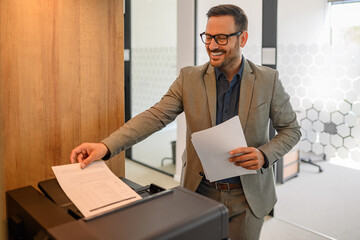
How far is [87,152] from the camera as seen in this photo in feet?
4.32

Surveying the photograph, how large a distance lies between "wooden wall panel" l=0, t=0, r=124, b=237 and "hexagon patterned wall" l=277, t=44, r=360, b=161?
1751mm

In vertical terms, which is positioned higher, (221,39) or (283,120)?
(221,39)

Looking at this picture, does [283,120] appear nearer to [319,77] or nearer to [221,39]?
[221,39]

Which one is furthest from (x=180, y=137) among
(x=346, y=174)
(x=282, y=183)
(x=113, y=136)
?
(x=113, y=136)

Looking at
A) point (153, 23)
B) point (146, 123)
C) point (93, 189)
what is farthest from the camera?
point (153, 23)

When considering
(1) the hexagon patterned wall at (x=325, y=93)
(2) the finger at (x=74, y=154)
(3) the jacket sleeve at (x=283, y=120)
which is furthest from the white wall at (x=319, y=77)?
(2) the finger at (x=74, y=154)

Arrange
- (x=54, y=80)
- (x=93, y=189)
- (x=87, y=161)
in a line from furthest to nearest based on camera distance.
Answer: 1. (x=54, y=80)
2. (x=87, y=161)
3. (x=93, y=189)

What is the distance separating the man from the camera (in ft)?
4.85

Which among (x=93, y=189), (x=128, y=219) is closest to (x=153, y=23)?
(x=93, y=189)

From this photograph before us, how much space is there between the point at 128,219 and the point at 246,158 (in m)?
0.56

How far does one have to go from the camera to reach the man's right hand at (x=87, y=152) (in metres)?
1.29

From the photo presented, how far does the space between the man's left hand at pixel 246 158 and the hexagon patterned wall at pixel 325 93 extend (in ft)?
5.16

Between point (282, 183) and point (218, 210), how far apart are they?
2.53 metres

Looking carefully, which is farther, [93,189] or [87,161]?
[87,161]
